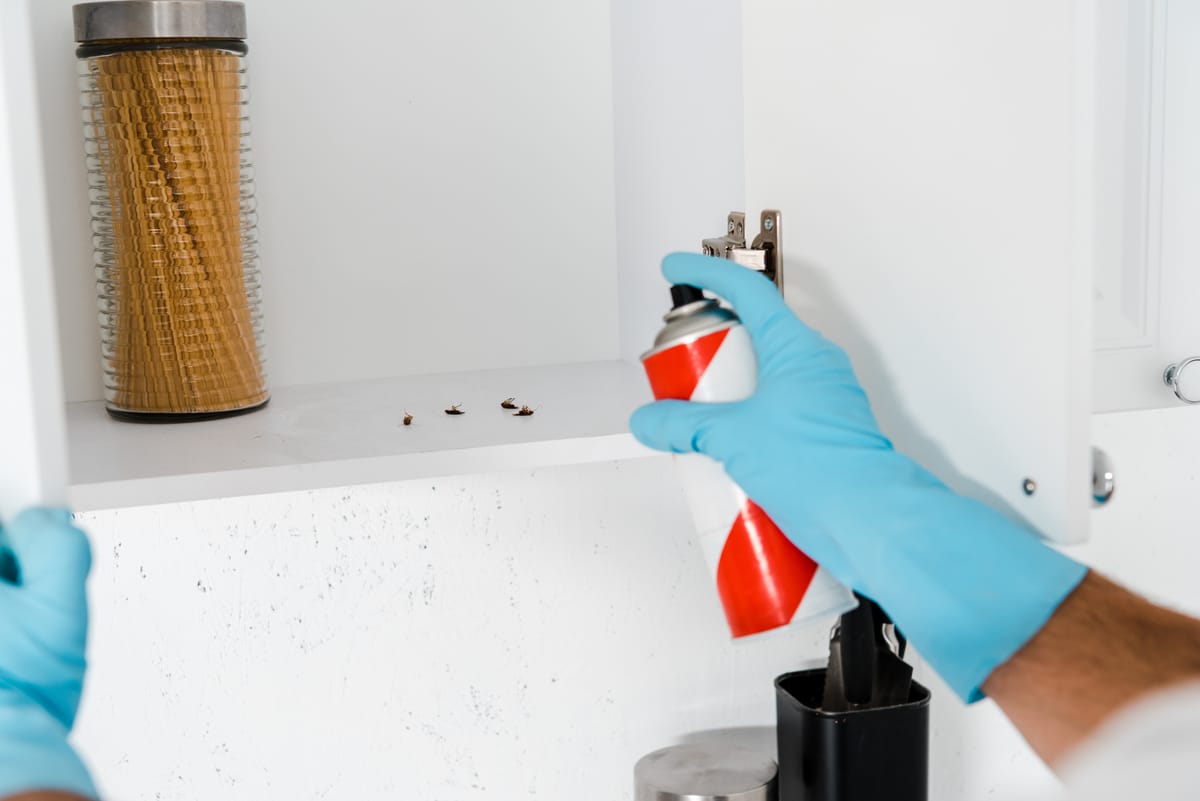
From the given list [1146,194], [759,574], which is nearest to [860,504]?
[759,574]

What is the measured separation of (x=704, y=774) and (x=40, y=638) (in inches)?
25.0

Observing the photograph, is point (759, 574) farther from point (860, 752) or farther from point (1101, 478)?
point (860, 752)

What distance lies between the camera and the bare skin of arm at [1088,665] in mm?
645

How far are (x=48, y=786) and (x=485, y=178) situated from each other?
725mm

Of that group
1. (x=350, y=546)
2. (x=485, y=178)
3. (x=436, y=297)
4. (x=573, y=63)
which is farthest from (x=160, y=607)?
(x=573, y=63)

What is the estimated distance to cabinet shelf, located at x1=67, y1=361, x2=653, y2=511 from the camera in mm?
790

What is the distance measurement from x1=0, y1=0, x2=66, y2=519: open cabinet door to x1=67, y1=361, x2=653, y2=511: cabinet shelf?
24 cm

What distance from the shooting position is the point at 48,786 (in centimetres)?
50

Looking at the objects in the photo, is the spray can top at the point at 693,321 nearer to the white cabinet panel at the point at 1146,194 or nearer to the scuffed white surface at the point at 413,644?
the scuffed white surface at the point at 413,644

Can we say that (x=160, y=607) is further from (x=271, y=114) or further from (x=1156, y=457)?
(x=1156, y=457)

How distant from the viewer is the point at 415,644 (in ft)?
3.46

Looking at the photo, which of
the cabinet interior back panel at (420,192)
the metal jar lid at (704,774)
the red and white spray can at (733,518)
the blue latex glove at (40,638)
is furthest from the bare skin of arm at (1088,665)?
the cabinet interior back panel at (420,192)

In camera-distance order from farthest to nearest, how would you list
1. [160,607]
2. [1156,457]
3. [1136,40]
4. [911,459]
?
[1156,457]
[1136,40]
[160,607]
[911,459]

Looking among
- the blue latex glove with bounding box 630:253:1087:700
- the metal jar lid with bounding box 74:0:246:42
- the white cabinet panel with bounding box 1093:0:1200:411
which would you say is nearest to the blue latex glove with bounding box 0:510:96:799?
the blue latex glove with bounding box 630:253:1087:700
